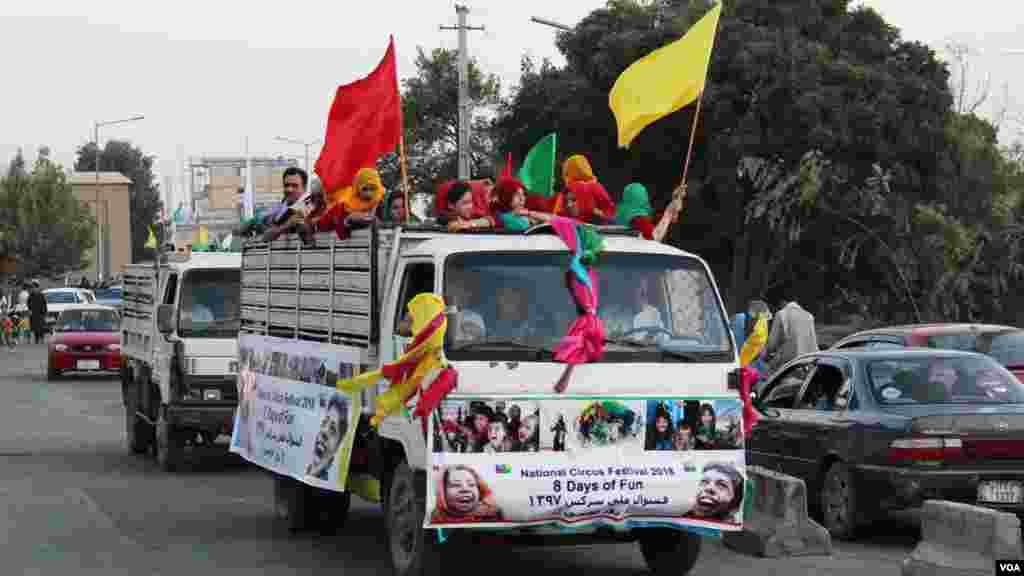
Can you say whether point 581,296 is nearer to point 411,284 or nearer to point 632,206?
point 411,284

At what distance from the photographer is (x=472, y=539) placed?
10.6 m

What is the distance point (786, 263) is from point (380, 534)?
36.3 m

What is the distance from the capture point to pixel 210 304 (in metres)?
19.4

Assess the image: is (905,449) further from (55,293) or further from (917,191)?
(55,293)

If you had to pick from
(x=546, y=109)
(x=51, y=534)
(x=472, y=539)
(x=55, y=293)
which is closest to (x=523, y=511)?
(x=472, y=539)

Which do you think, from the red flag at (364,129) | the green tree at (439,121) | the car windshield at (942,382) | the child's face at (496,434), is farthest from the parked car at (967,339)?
the green tree at (439,121)

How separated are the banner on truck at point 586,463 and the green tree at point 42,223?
92495 mm

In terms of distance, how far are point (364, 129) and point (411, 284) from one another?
286 cm

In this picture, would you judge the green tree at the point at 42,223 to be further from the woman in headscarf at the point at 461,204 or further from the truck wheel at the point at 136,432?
the woman in headscarf at the point at 461,204

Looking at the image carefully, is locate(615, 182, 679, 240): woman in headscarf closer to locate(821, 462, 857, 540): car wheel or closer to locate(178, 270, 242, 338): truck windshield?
locate(821, 462, 857, 540): car wheel

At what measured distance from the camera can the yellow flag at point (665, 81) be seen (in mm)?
12836

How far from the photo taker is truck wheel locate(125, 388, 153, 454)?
2133 cm

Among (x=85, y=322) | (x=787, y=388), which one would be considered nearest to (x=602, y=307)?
(x=787, y=388)

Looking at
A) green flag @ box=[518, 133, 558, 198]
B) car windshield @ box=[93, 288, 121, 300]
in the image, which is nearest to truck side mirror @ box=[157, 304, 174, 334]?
green flag @ box=[518, 133, 558, 198]
